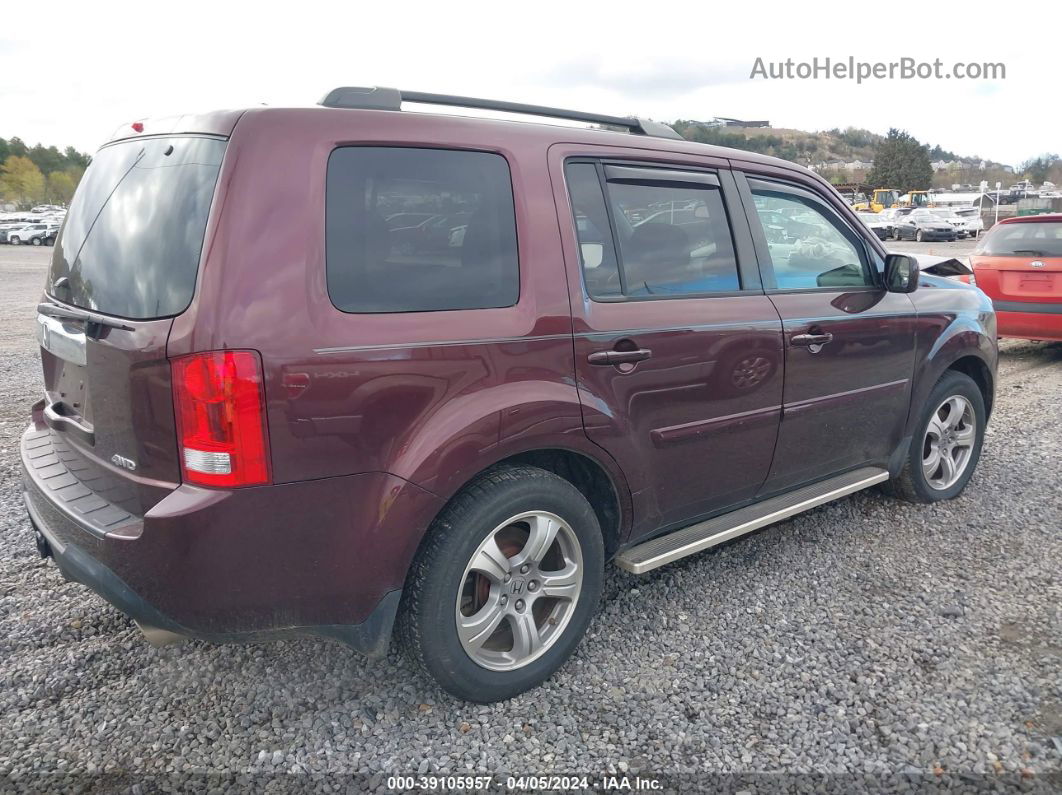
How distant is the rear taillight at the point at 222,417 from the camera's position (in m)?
2.12

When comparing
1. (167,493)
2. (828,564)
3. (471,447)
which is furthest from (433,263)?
(828,564)

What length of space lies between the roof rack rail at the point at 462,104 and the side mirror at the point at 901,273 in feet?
4.41

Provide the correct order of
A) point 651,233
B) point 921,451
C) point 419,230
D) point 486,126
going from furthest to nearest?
point 921,451 → point 651,233 → point 486,126 → point 419,230

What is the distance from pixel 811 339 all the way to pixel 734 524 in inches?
35.0

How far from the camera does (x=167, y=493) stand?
2215 millimetres

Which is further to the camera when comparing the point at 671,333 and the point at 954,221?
the point at 954,221

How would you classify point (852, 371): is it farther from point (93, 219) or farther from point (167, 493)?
point (93, 219)

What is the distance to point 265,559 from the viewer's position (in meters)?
2.25

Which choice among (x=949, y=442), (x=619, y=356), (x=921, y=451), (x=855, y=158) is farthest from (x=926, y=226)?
(x=855, y=158)

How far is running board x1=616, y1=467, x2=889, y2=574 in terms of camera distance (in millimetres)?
3061

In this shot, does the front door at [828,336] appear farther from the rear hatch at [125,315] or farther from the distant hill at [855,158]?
the distant hill at [855,158]

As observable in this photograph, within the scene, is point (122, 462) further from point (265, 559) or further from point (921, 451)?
point (921, 451)

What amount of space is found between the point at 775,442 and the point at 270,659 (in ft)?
7.41

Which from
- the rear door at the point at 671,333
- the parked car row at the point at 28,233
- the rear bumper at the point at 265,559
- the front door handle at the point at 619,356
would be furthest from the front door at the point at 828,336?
the parked car row at the point at 28,233
